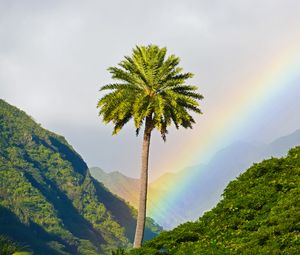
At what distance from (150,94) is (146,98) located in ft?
2.83

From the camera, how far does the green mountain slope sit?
2441cm

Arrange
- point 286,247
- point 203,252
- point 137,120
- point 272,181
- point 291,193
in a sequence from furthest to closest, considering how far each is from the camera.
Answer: point 137,120, point 272,181, point 291,193, point 203,252, point 286,247

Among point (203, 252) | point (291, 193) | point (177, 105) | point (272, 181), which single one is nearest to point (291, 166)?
point (272, 181)

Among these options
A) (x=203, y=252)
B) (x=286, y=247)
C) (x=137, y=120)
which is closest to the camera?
(x=286, y=247)

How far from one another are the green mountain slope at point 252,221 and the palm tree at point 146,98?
12.8 meters

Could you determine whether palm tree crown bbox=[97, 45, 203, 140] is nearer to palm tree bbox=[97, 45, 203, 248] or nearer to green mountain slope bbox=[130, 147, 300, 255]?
palm tree bbox=[97, 45, 203, 248]

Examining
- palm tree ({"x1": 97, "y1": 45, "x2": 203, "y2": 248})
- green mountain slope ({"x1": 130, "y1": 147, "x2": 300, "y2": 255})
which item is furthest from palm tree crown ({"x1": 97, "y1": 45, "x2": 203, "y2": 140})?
green mountain slope ({"x1": 130, "y1": 147, "x2": 300, "y2": 255})

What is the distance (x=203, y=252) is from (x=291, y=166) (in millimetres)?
9563

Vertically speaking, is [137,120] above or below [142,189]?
above

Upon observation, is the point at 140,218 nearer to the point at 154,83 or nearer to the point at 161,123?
the point at 161,123

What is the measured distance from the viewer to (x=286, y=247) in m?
22.8

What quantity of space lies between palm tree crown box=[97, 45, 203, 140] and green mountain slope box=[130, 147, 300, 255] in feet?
41.7

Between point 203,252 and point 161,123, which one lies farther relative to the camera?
point 161,123

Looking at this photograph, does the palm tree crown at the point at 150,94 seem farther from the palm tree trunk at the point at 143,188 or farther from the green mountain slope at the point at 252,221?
the green mountain slope at the point at 252,221
